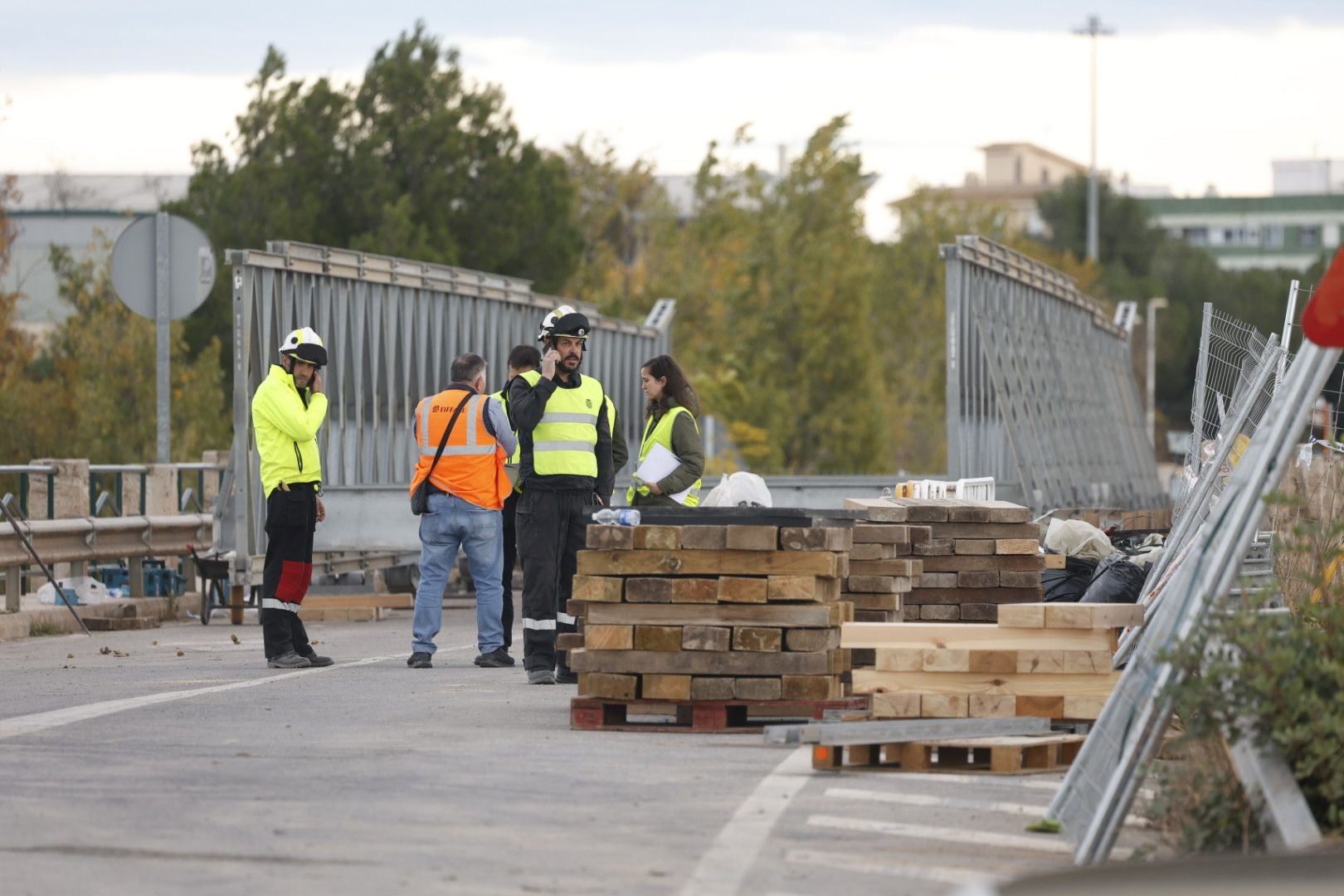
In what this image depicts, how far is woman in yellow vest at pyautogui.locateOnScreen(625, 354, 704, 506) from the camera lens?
43.7ft

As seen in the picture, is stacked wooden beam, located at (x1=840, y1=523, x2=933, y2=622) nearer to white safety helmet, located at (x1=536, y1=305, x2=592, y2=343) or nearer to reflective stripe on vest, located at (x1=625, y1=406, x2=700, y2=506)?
reflective stripe on vest, located at (x1=625, y1=406, x2=700, y2=506)

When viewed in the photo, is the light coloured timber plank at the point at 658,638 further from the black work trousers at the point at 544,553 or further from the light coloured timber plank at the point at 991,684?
the black work trousers at the point at 544,553

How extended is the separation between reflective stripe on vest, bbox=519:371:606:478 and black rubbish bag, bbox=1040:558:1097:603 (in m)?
3.35

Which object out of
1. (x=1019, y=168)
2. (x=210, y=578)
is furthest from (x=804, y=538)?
(x=1019, y=168)

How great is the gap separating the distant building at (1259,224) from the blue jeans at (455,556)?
395 feet

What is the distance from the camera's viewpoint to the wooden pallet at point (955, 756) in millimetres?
9484

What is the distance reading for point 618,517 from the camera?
1127 cm

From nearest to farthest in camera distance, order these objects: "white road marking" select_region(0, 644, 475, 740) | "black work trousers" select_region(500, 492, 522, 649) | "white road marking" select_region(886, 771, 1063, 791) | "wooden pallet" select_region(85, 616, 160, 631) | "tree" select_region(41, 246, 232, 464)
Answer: "white road marking" select_region(886, 771, 1063, 791), "white road marking" select_region(0, 644, 475, 740), "black work trousers" select_region(500, 492, 522, 649), "wooden pallet" select_region(85, 616, 160, 631), "tree" select_region(41, 246, 232, 464)

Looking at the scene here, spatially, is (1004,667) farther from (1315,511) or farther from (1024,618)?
(1315,511)

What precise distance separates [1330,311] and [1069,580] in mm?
7560

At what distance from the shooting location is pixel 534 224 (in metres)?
41.6

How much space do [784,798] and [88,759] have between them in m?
3.03

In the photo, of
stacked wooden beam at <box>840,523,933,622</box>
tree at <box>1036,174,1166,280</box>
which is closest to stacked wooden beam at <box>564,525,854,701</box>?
stacked wooden beam at <box>840,523,933,622</box>

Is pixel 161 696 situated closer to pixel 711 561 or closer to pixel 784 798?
pixel 711 561
